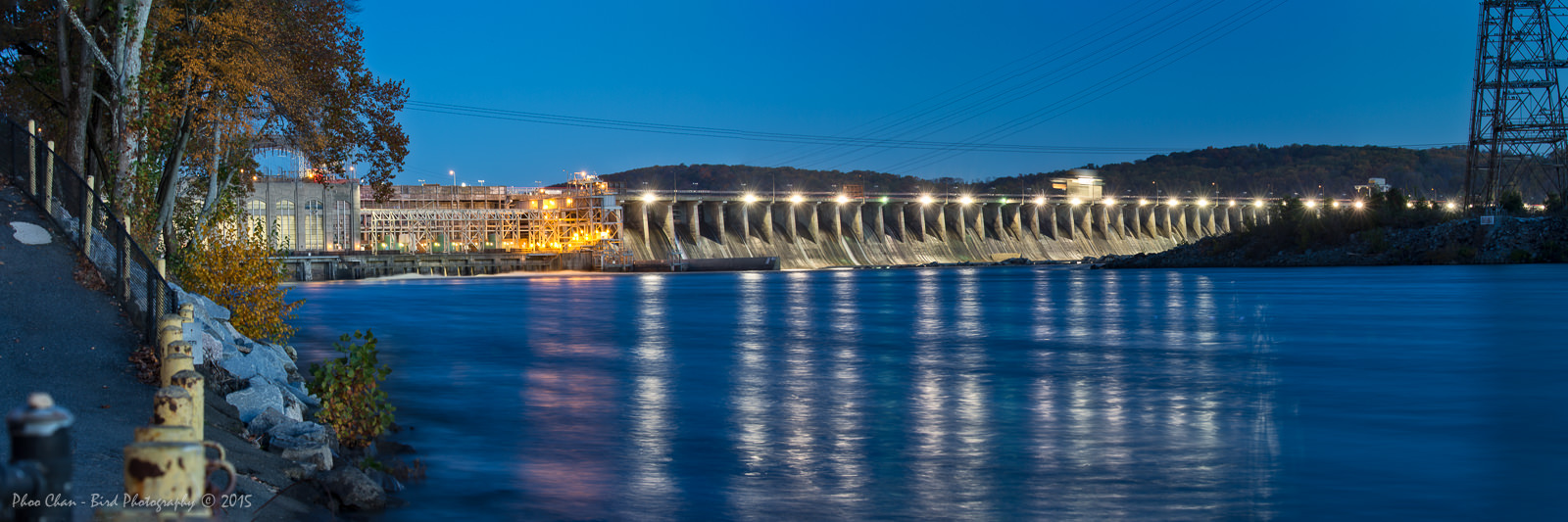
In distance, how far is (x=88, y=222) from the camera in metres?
13.6

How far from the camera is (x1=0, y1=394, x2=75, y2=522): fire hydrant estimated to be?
10.7 ft

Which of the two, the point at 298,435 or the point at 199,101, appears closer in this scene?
the point at 298,435

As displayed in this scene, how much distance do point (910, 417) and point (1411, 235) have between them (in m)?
73.6

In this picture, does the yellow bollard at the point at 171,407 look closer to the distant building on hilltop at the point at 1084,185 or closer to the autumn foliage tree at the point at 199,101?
the autumn foliage tree at the point at 199,101

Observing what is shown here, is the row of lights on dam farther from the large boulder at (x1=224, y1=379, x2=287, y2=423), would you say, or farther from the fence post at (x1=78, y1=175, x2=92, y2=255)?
the large boulder at (x1=224, y1=379, x2=287, y2=423)

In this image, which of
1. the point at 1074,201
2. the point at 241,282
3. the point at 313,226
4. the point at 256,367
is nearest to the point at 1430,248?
the point at 1074,201

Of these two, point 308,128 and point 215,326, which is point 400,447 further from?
point 308,128

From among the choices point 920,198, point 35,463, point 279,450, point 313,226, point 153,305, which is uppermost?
point 920,198

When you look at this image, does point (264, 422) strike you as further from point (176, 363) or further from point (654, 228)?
point (654, 228)

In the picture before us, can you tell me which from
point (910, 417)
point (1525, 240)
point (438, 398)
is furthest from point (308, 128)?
point (1525, 240)

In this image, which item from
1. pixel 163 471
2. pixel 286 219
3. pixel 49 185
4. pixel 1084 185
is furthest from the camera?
pixel 1084 185

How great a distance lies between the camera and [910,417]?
12797mm

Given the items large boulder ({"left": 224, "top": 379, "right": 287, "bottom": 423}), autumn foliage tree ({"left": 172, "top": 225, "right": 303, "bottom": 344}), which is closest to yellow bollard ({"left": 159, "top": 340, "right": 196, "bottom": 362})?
large boulder ({"left": 224, "top": 379, "right": 287, "bottom": 423})

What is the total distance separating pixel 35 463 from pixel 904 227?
→ 399 ft
